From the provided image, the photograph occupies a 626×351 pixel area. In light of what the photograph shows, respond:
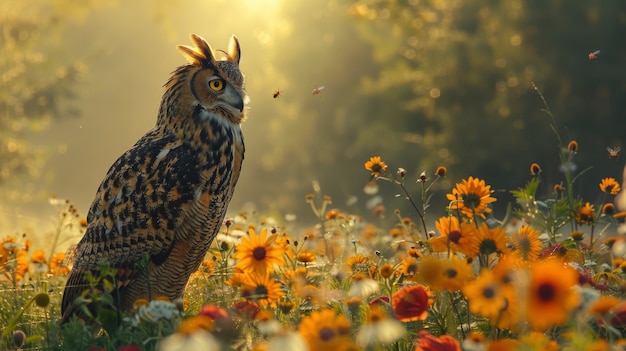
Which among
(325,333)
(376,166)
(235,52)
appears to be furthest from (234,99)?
(325,333)

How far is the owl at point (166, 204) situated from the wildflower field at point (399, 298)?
6.3 inches

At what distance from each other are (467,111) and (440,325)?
653 inches

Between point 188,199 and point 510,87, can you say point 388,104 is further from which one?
point 188,199

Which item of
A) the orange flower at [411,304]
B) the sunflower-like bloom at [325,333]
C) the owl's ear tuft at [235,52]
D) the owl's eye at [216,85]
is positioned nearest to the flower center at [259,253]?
the orange flower at [411,304]

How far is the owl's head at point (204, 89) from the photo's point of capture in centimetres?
427

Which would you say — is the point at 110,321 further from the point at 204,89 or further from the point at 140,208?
the point at 204,89

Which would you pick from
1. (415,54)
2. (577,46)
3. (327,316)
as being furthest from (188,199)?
(415,54)

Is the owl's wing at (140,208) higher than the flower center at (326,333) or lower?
higher

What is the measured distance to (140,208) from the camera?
393cm

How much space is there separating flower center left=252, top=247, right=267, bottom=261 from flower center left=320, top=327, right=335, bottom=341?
4.69ft

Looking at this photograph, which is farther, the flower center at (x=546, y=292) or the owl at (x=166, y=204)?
the owl at (x=166, y=204)

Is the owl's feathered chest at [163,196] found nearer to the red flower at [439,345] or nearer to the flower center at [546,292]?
the red flower at [439,345]

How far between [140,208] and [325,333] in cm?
213

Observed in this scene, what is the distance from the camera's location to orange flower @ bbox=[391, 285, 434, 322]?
2.57m
